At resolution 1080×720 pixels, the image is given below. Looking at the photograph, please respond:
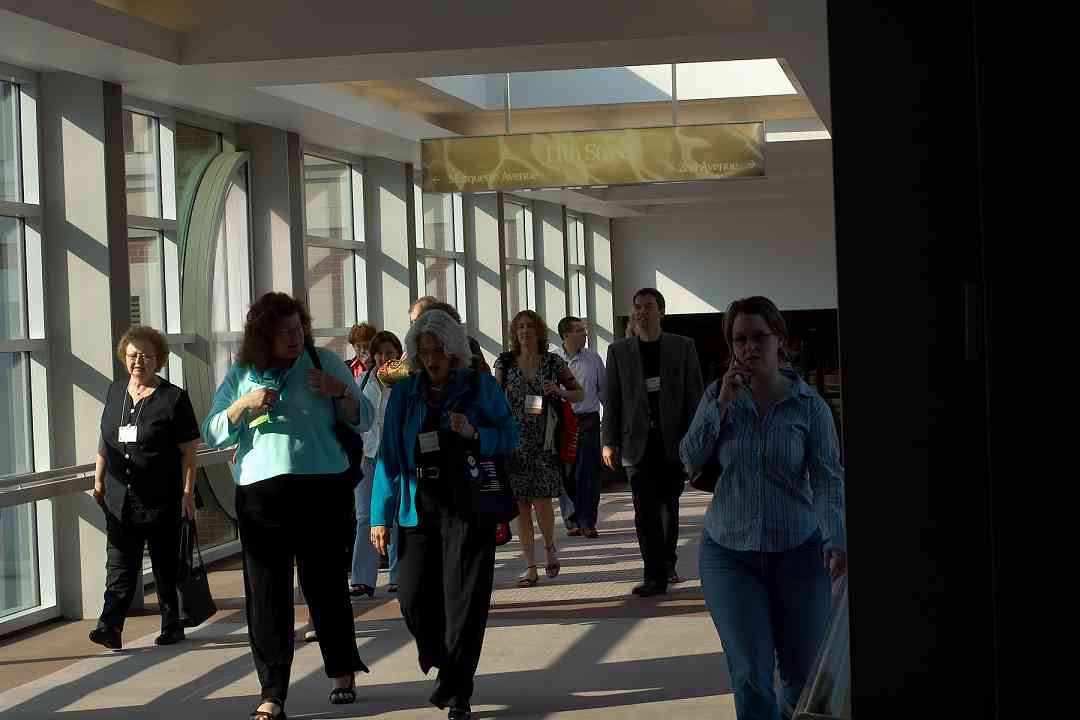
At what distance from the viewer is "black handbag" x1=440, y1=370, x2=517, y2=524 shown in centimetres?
549

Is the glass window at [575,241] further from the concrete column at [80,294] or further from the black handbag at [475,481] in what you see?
the black handbag at [475,481]

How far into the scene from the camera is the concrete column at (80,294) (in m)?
8.36

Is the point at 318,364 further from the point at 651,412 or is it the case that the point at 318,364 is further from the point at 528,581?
the point at 528,581

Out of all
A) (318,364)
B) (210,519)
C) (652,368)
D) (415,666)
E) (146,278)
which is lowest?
(415,666)

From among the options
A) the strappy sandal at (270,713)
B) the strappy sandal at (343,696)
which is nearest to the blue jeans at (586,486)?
the strappy sandal at (343,696)

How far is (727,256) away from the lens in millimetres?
22734

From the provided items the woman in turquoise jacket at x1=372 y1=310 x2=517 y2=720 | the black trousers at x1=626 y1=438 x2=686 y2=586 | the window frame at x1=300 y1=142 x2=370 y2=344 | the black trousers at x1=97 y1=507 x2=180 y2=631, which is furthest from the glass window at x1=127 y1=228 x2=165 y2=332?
the woman in turquoise jacket at x1=372 y1=310 x2=517 y2=720

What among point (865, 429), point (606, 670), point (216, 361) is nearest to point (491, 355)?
point (216, 361)

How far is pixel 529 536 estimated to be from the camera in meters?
9.07

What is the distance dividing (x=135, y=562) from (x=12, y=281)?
2.04 metres

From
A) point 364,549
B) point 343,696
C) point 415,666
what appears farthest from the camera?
point 364,549

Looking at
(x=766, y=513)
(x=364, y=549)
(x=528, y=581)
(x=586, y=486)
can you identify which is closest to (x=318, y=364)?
(x=766, y=513)

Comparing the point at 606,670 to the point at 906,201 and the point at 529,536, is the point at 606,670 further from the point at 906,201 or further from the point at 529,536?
the point at 906,201

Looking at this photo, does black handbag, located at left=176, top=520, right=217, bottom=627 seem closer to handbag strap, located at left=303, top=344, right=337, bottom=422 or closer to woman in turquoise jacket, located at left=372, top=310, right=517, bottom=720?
handbag strap, located at left=303, top=344, right=337, bottom=422
